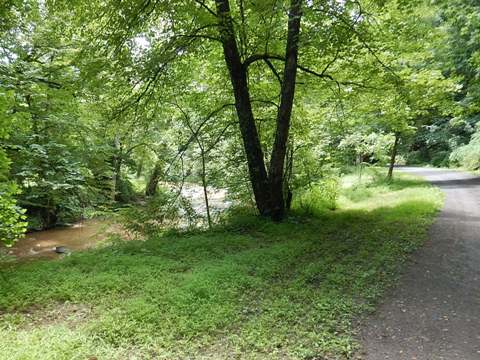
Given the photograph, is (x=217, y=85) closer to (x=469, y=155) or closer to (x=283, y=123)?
(x=283, y=123)

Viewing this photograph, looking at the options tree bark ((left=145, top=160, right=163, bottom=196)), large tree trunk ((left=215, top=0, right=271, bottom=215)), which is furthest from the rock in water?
large tree trunk ((left=215, top=0, right=271, bottom=215))

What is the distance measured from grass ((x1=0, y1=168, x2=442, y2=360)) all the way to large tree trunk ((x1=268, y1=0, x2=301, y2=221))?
0.69 m

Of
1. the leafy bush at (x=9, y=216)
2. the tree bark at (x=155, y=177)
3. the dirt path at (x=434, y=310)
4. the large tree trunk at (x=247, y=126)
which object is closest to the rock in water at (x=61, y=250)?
the tree bark at (x=155, y=177)

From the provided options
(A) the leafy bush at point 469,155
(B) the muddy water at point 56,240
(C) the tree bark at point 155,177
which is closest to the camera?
(B) the muddy water at point 56,240

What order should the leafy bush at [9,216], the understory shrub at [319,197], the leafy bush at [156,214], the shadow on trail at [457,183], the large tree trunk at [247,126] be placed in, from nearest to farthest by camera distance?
1. the leafy bush at [9,216]
2. the leafy bush at [156,214]
3. the large tree trunk at [247,126]
4. the understory shrub at [319,197]
5. the shadow on trail at [457,183]

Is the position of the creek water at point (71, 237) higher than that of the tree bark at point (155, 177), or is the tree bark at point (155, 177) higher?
the tree bark at point (155, 177)

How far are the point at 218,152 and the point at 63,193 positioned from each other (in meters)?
4.76

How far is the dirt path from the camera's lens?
10.7 ft

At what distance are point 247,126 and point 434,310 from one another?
16.8 feet

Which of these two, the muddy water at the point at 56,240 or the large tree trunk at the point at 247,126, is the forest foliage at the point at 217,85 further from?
the muddy water at the point at 56,240

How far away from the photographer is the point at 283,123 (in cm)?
762

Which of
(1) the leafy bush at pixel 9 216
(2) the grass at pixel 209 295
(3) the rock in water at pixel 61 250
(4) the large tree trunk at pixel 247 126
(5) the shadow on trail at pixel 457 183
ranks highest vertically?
(4) the large tree trunk at pixel 247 126

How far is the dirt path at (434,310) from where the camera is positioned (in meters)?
3.27

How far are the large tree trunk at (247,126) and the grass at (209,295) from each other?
3.00ft
